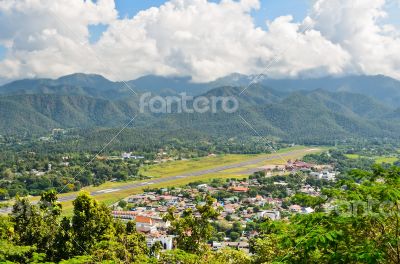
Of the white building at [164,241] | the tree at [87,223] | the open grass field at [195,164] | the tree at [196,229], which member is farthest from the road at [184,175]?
the tree at [196,229]

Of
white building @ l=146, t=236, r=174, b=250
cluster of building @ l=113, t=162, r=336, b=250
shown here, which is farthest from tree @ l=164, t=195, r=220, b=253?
cluster of building @ l=113, t=162, r=336, b=250

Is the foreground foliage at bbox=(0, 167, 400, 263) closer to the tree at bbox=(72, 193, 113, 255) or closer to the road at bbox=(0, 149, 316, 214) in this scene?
the tree at bbox=(72, 193, 113, 255)

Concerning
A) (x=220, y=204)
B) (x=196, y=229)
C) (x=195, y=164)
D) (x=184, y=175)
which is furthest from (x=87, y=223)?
(x=195, y=164)

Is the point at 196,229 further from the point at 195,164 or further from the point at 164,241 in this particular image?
the point at 195,164

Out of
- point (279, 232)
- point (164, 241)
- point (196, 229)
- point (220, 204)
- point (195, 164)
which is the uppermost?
point (279, 232)

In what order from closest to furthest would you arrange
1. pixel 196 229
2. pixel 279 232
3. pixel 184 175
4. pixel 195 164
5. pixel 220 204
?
pixel 279 232 → pixel 196 229 → pixel 220 204 → pixel 184 175 → pixel 195 164

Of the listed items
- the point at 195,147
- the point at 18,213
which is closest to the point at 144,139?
the point at 195,147

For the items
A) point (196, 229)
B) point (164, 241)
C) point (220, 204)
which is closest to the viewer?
point (196, 229)

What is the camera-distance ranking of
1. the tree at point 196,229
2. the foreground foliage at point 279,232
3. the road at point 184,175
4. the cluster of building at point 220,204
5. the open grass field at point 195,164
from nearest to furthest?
the foreground foliage at point 279,232
the tree at point 196,229
the cluster of building at point 220,204
the road at point 184,175
the open grass field at point 195,164

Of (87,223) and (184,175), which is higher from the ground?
(87,223)

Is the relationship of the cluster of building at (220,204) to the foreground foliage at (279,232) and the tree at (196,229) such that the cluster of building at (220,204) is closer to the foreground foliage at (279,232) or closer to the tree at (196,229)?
the foreground foliage at (279,232)

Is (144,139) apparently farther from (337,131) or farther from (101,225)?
(101,225)
